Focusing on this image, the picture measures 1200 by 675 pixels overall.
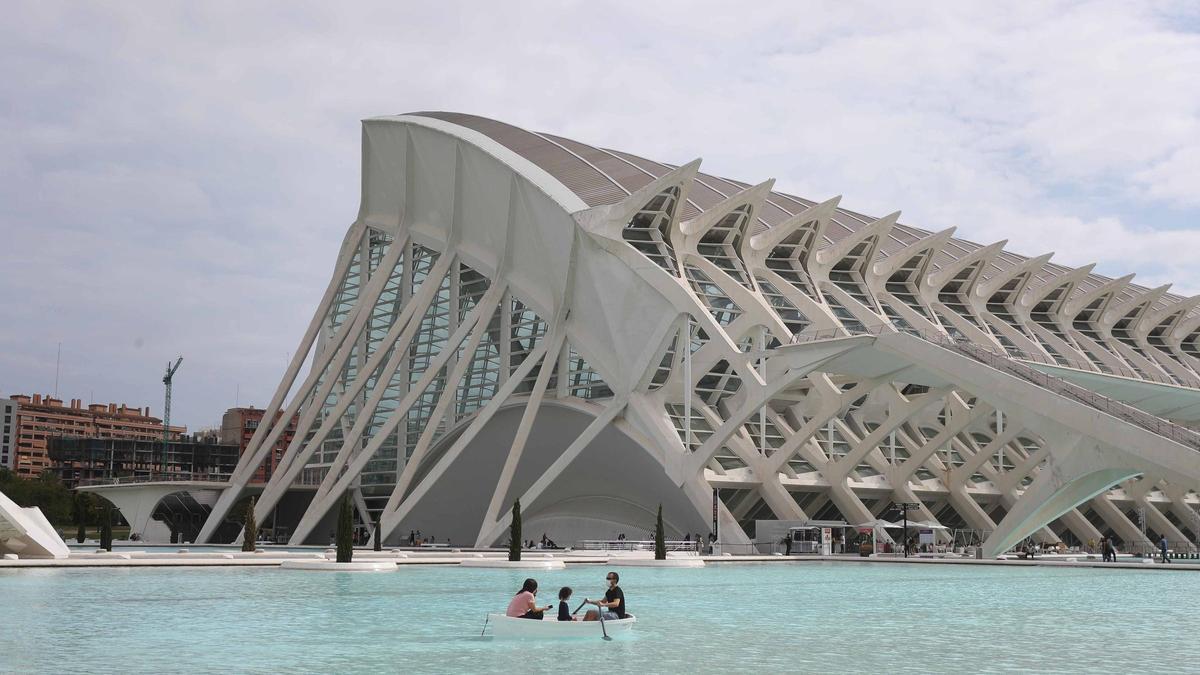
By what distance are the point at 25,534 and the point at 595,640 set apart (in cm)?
1998

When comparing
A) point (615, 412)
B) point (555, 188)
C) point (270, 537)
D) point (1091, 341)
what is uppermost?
point (555, 188)

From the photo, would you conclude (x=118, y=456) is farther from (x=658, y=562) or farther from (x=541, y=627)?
(x=541, y=627)

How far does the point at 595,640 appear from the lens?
1473cm

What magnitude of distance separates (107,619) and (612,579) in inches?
276

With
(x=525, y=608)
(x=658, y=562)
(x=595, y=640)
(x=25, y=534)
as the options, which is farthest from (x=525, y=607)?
(x=658, y=562)

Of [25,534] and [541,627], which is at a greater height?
[25,534]

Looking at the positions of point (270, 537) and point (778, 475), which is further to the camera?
point (270, 537)

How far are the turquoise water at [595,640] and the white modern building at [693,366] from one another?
14.0m

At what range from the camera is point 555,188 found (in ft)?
172

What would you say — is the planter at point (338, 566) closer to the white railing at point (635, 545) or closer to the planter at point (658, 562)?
the planter at point (658, 562)

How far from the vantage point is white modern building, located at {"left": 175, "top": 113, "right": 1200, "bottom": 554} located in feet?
139

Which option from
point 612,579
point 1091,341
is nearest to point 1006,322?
point 1091,341

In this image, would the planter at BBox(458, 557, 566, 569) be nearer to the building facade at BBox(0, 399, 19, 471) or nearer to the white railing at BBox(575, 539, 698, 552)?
the white railing at BBox(575, 539, 698, 552)

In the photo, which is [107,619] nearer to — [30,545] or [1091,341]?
[30,545]
